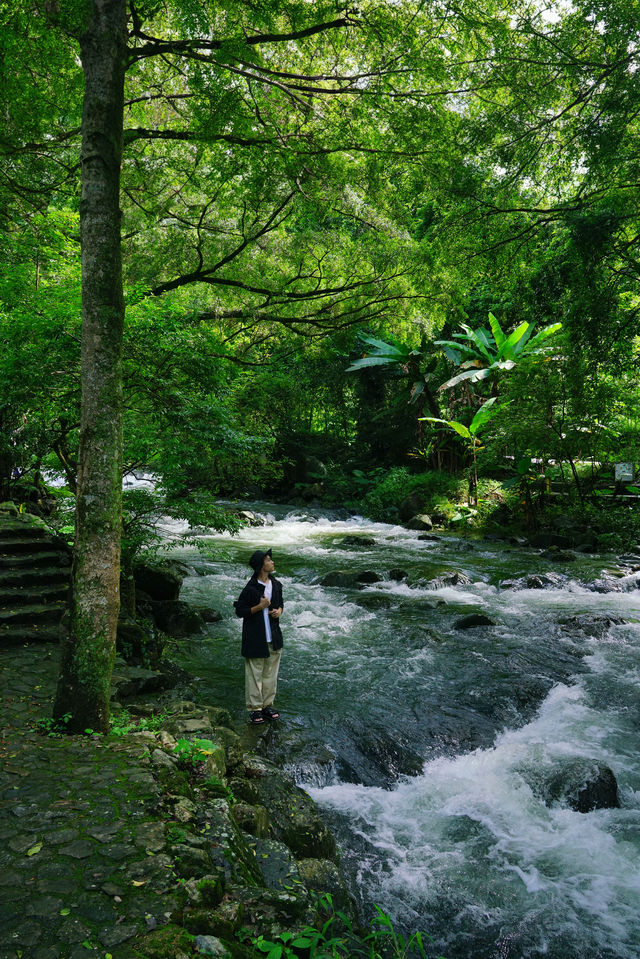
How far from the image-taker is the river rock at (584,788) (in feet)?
16.5

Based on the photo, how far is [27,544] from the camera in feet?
26.6

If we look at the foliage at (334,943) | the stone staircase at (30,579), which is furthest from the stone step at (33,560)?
the foliage at (334,943)

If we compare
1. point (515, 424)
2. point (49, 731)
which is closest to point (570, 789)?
point (49, 731)

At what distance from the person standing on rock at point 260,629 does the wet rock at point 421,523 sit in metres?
14.2

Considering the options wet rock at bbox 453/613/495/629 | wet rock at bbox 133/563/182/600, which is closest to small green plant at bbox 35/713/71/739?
wet rock at bbox 133/563/182/600

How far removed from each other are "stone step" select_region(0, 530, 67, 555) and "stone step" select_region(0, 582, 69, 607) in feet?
2.97

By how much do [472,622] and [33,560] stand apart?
7.18 meters

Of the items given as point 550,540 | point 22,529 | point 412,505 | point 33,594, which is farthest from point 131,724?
point 412,505

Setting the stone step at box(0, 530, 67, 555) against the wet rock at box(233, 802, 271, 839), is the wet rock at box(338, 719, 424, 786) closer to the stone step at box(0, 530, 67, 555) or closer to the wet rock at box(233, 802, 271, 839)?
the wet rock at box(233, 802, 271, 839)

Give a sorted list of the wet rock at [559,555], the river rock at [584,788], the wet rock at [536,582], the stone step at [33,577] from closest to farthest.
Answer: the river rock at [584,788], the stone step at [33,577], the wet rock at [536,582], the wet rock at [559,555]

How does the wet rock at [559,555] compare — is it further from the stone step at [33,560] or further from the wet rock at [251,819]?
the wet rock at [251,819]

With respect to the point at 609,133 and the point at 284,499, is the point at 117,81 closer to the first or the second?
the point at 609,133

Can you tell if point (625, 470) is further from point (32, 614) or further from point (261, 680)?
point (32, 614)

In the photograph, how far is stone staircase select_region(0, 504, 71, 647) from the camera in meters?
6.55
